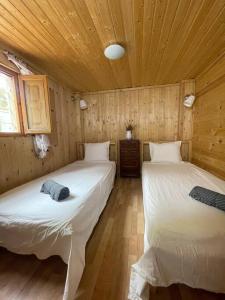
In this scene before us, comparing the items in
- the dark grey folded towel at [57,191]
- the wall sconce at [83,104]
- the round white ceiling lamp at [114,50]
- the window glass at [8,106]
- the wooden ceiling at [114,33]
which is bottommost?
the dark grey folded towel at [57,191]

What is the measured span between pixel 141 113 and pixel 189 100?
1.04 metres

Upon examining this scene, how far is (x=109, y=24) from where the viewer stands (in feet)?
4.75

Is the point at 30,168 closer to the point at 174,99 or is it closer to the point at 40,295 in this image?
the point at 40,295

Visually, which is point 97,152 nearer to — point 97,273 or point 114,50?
point 114,50

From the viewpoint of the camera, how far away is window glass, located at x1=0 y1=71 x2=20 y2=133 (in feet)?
6.28

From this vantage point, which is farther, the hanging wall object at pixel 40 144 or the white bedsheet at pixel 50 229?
the hanging wall object at pixel 40 144

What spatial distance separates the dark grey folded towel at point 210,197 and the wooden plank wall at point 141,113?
2.28 metres

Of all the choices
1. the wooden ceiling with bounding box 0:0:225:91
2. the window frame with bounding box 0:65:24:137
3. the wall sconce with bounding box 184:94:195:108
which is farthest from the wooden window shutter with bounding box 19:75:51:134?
the wall sconce with bounding box 184:94:195:108

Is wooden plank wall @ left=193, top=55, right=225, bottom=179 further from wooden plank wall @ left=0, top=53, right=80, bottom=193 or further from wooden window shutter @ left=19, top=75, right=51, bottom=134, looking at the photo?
wooden plank wall @ left=0, top=53, right=80, bottom=193

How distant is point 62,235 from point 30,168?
1.47m

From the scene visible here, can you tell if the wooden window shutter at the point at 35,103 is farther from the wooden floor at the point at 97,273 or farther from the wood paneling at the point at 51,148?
the wooden floor at the point at 97,273

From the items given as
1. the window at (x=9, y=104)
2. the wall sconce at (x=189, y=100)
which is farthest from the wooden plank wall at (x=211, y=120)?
the window at (x=9, y=104)

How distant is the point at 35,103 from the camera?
209 centimetres

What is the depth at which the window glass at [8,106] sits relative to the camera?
75.3 inches
